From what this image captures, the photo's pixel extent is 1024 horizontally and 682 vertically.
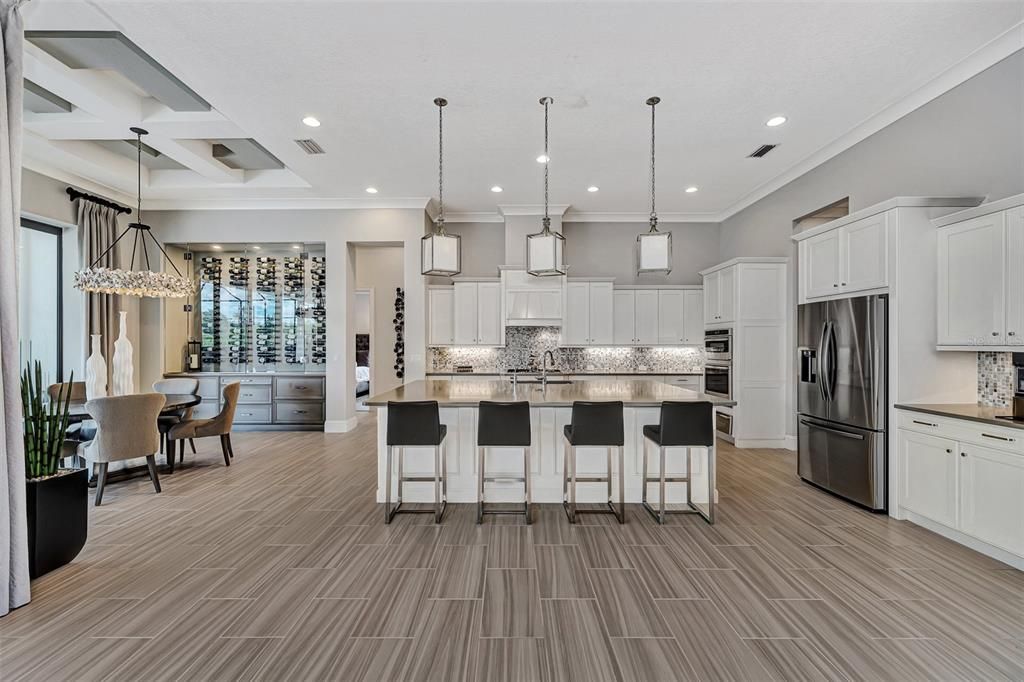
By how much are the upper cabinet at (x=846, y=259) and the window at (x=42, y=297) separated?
8.48m

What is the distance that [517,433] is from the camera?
138 inches

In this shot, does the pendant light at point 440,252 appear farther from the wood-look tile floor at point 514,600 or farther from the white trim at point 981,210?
the white trim at point 981,210

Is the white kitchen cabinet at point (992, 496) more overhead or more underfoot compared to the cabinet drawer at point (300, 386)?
more underfoot

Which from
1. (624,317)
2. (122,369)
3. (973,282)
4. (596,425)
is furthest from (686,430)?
(122,369)

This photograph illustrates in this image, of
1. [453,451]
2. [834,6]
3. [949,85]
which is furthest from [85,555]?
[949,85]

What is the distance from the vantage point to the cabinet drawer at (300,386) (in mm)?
7129

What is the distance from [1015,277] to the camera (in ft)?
9.54

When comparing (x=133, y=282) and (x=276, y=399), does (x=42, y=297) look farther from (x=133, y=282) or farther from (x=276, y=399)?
(x=276, y=399)

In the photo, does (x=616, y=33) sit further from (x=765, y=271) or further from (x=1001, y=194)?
(x=765, y=271)

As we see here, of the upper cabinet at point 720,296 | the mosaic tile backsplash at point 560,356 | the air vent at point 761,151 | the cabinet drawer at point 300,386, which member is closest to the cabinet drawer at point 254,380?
the cabinet drawer at point 300,386

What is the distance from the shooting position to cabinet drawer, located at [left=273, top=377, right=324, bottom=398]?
7129mm

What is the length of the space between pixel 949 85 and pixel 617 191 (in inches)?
133

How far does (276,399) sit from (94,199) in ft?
11.4

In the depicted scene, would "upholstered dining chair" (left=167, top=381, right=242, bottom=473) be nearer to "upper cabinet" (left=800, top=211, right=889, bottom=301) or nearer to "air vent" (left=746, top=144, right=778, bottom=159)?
"upper cabinet" (left=800, top=211, right=889, bottom=301)
